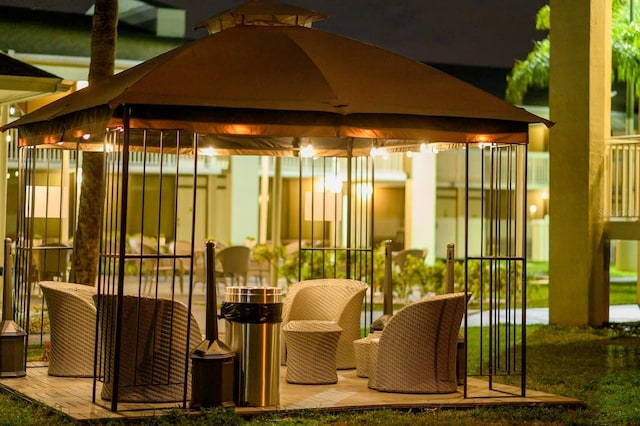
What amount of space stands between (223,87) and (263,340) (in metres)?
2.00

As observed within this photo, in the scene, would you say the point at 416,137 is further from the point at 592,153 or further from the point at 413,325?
the point at 592,153

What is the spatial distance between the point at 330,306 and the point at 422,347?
1.76 meters

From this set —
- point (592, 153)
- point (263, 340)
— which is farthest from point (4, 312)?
point (592, 153)

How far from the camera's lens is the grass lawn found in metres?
8.62

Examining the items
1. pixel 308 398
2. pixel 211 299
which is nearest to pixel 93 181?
pixel 308 398

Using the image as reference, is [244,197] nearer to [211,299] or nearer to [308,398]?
[308,398]

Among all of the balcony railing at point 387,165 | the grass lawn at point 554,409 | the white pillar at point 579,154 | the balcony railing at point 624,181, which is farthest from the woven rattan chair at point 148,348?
the balcony railing at point 387,165

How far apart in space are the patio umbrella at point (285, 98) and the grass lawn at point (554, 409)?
86.1 inches

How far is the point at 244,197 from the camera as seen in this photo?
32.0 metres

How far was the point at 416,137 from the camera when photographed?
30.8 feet

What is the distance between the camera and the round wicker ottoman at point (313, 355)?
1022 cm

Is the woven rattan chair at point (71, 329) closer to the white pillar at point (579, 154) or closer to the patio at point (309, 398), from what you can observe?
the patio at point (309, 398)

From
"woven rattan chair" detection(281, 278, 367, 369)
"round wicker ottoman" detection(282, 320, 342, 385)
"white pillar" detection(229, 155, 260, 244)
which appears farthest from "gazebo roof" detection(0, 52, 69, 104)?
"white pillar" detection(229, 155, 260, 244)

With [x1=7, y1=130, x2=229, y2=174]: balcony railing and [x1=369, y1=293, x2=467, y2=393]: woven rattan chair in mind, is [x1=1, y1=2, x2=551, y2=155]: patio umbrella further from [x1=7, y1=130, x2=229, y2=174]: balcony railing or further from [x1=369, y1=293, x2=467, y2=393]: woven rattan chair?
[x1=7, y1=130, x2=229, y2=174]: balcony railing
